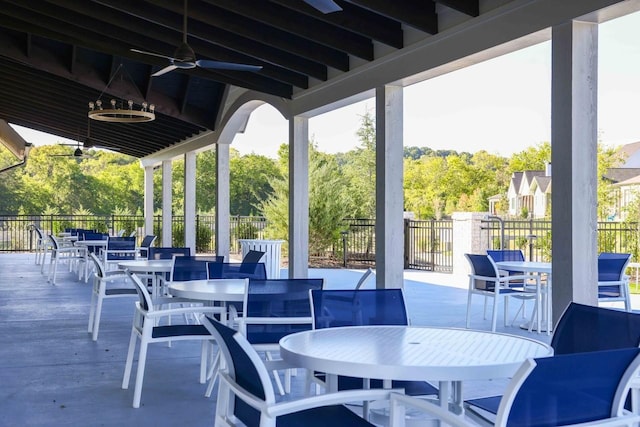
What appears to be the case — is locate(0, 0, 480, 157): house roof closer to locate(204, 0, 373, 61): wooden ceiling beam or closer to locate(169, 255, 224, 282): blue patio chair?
locate(204, 0, 373, 61): wooden ceiling beam

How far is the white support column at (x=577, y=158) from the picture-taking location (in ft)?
14.3

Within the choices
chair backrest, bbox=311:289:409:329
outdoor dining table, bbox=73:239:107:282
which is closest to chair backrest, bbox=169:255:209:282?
chair backrest, bbox=311:289:409:329

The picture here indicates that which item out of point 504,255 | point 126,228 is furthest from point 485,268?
point 126,228

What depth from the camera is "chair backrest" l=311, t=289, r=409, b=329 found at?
3.49 meters

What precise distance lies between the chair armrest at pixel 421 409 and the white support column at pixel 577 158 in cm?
235

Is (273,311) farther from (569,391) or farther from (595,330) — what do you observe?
(569,391)

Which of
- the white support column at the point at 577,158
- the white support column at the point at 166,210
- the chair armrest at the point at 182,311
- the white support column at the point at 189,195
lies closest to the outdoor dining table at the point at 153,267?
the chair armrest at the point at 182,311

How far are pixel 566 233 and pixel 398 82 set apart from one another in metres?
2.64

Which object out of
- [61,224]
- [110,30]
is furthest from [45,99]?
[61,224]

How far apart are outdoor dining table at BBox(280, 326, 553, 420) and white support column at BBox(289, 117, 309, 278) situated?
5.50 m

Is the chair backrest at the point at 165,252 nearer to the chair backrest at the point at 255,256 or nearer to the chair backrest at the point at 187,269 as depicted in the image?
the chair backrest at the point at 255,256

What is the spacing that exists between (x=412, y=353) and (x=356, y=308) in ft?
2.98

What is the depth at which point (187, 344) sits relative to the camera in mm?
6195

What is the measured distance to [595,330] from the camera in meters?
2.97
